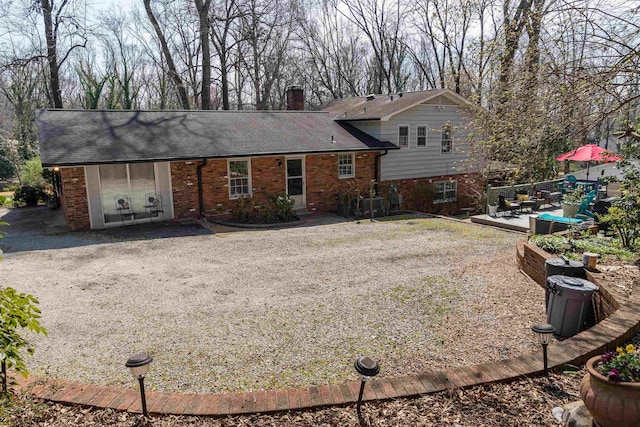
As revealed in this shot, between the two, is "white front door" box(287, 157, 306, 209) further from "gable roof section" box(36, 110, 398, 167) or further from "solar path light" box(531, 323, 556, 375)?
"solar path light" box(531, 323, 556, 375)

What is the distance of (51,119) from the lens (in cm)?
1370

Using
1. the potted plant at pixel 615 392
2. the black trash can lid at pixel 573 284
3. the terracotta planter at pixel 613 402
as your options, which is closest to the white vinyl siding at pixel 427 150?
the black trash can lid at pixel 573 284

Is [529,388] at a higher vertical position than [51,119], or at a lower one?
lower

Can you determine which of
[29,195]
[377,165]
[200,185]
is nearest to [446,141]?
[377,165]

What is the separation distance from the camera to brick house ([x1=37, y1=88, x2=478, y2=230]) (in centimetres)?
1255

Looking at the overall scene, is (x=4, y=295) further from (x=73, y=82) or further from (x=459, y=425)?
(x=73, y=82)

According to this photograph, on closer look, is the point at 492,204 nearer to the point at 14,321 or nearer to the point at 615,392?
the point at 615,392

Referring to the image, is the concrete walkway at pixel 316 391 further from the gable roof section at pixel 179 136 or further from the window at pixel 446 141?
the window at pixel 446 141

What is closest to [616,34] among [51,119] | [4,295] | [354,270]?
[354,270]

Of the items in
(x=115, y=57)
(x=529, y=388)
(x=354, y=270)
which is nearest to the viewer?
(x=529, y=388)

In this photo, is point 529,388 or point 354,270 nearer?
point 529,388

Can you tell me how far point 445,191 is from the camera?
19.7 meters

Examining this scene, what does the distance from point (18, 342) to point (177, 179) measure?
11.0m

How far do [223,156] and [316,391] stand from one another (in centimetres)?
1085
